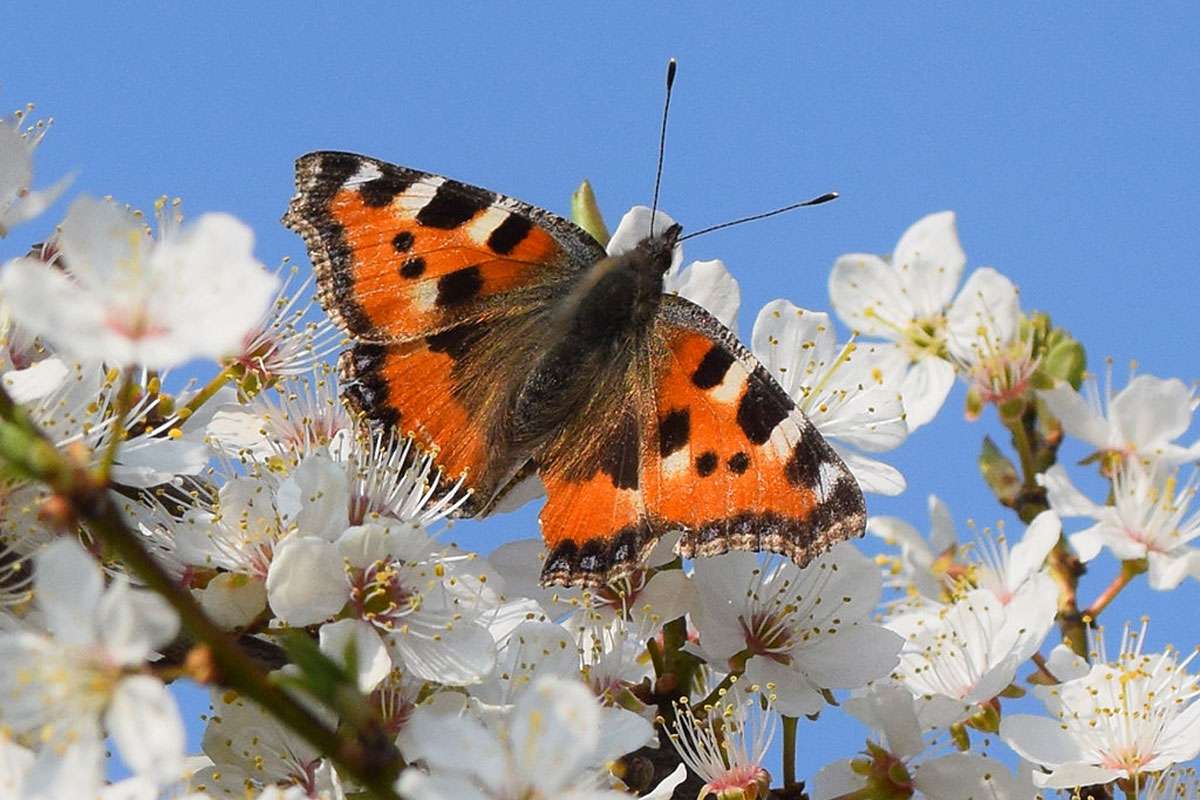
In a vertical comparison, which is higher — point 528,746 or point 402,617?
point 402,617

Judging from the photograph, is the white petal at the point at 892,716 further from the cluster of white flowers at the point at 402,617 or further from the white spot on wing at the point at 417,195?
the white spot on wing at the point at 417,195

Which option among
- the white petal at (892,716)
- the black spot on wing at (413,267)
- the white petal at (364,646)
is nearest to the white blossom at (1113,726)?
the white petal at (892,716)

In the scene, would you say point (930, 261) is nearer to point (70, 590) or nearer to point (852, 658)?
point (852, 658)

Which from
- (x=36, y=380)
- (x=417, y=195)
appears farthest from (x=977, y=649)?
(x=36, y=380)

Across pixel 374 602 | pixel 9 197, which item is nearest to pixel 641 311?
pixel 374 602

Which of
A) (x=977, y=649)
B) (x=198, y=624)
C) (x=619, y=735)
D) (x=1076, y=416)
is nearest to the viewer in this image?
(x=198, y=624)

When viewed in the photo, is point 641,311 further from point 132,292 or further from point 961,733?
point 132,292

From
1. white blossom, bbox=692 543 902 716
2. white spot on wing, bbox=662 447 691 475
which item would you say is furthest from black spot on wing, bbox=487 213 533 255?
white blossom, bbox=692 543 902 716
